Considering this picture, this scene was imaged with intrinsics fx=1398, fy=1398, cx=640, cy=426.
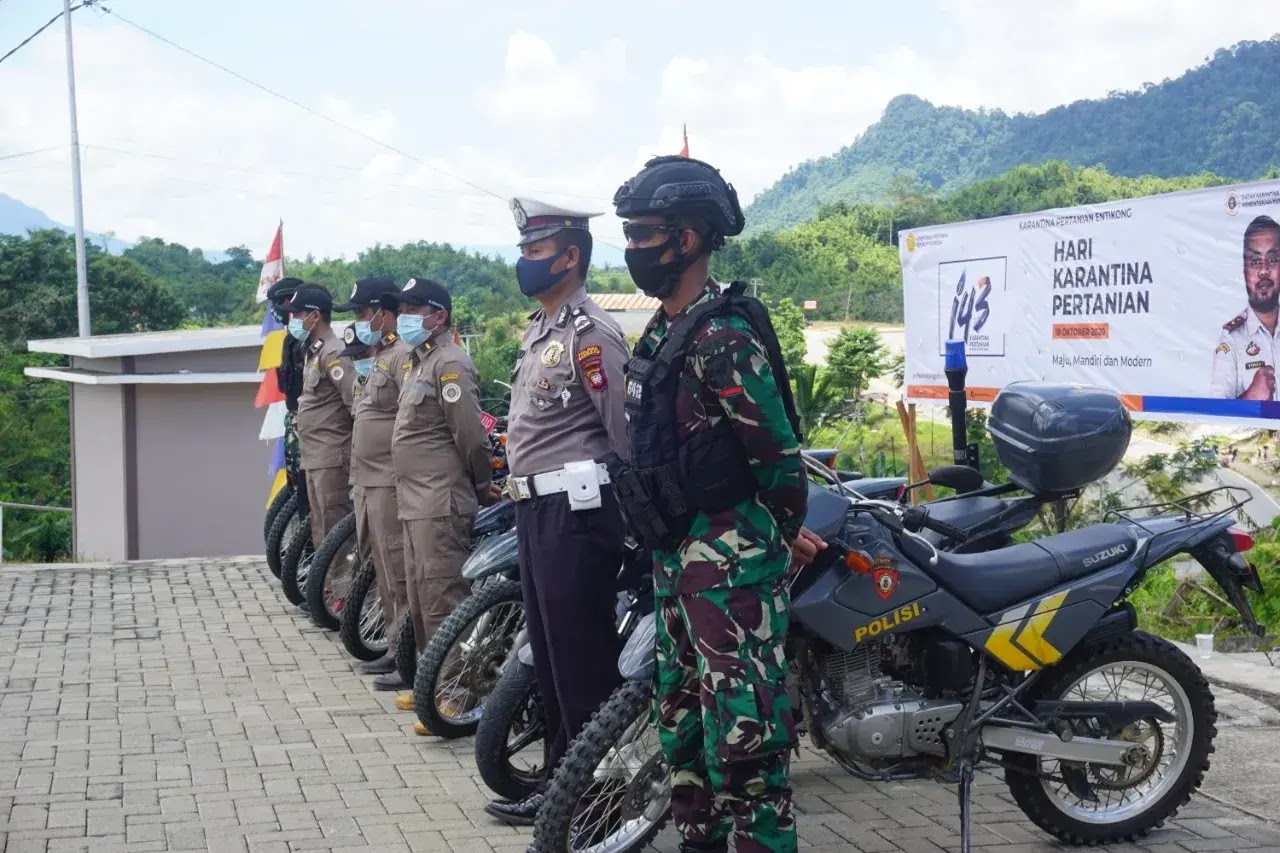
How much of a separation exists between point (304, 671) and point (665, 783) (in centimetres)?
368

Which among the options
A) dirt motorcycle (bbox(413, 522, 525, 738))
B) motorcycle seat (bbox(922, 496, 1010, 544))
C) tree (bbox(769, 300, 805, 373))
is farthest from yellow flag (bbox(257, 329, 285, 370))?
tree (bbox(769, 300, 805, 373))

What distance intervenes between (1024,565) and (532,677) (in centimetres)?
165

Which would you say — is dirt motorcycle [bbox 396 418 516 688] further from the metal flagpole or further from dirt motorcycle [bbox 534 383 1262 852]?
the metal flagpole

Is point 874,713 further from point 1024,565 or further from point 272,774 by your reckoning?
point 272,774

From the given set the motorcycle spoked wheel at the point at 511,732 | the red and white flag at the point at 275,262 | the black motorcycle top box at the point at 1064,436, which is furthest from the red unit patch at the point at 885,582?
the red and white flag at the point at 275,262

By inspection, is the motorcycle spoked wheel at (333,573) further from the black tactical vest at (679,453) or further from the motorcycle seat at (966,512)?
the black tactical vest at (679,453)

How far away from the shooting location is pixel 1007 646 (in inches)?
166


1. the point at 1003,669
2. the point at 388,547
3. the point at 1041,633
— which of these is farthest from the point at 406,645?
the point at 1041,633

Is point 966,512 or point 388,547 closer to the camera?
point 966,512

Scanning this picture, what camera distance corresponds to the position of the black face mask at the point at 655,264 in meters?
3.64

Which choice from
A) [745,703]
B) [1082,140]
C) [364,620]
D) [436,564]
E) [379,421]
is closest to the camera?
[745,703]

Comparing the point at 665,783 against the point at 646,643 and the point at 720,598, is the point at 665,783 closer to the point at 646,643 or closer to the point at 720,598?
the point at 646,643

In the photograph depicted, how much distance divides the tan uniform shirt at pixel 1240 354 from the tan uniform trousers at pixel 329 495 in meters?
4.84

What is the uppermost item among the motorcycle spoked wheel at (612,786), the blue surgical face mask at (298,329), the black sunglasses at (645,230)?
the black sunglasses at (645,230)
